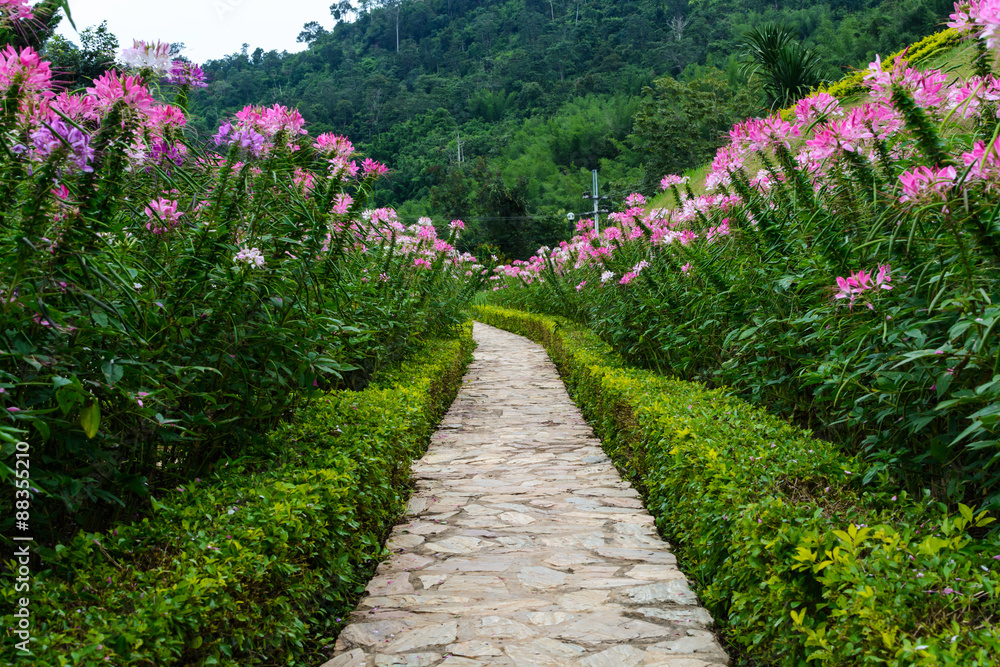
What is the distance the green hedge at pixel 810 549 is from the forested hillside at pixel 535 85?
2075 cm

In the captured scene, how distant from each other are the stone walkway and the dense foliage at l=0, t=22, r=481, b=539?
0.96 metres

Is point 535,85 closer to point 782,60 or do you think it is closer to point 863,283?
point 782,60

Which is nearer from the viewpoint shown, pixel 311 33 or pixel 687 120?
pixel 687 120

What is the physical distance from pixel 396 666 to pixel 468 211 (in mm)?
38368

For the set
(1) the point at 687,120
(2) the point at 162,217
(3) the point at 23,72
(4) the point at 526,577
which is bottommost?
(4) the point at 526,577

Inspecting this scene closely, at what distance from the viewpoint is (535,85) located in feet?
190

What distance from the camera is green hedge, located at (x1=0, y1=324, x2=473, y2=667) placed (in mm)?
1592

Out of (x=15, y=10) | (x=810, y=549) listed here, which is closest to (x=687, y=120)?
(x=810, y=549)

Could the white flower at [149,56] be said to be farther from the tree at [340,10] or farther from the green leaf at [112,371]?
the tree at [340,10]

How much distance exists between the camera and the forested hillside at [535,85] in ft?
108

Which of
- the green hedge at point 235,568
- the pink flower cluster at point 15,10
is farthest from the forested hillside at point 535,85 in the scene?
the pink flower cluster at point 15,10

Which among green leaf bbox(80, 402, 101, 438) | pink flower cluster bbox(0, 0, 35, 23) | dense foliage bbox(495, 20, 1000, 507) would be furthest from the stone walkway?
pink flower cluster bbox(0, 0, 35, 23)

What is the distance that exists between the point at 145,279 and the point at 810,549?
2.23m

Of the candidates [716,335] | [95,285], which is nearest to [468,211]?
[716,335]
